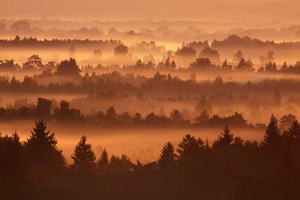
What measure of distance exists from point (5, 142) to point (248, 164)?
30.7 metres

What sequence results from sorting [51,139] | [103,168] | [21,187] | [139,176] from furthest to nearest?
[103,168] < [51,139] < [139,176] < [21,187]

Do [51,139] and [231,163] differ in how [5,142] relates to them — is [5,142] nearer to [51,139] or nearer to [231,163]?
[51,139]

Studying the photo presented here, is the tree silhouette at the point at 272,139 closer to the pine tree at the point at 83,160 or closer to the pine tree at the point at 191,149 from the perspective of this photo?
the pine tree at the point at 191,149

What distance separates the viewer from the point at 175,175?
11619 cm

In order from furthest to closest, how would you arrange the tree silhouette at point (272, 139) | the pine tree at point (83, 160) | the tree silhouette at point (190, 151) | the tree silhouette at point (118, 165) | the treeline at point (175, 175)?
1. the tree silhouette at point (118, 165)
2. the pine tree at point (83, 160)
3. the tree silhouette at point (190, 151)
4. the tree silhouette at point (272, 139)
5. the treeline at point (175, 175)

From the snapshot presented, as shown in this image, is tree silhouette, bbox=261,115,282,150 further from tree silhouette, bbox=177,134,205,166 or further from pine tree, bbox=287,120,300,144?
tree silhouette, bbox=177,134,205,166

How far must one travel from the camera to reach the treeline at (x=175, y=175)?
102 m

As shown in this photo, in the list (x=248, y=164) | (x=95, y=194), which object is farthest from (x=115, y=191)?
(x=248, y=164)

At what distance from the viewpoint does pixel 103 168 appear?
148375mm

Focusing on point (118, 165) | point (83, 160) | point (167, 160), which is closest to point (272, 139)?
point (167, 160)

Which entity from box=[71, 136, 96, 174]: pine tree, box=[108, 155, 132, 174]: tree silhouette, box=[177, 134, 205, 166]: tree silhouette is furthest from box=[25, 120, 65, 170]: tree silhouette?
box=[177, 134, 205, 166]: tree silhouette

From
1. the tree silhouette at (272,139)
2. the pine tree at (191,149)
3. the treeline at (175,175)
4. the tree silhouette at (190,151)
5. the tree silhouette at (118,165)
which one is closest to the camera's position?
the treeline at (175,175)

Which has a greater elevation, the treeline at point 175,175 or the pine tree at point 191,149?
the pine tree at point 191,149

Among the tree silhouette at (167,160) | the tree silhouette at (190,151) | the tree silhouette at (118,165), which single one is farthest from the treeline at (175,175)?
the tree silhouette at (118,165)
